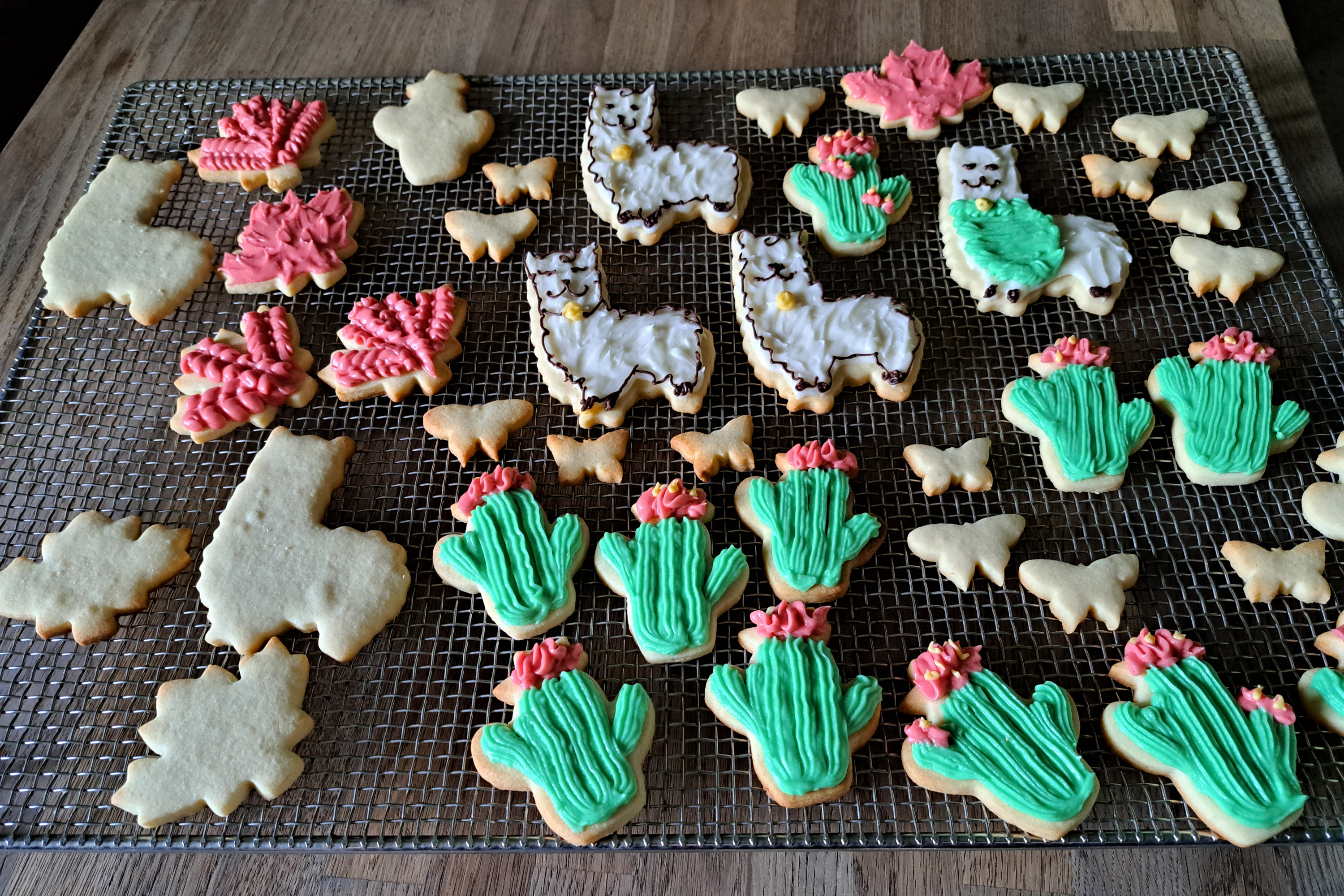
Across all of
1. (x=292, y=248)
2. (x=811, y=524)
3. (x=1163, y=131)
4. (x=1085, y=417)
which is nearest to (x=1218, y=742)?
(x=1085, y=417)

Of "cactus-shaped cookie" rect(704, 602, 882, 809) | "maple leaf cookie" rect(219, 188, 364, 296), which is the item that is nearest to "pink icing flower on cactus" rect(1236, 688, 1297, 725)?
"cactus-shaped cookie" rect(704, 602, 882, 809)

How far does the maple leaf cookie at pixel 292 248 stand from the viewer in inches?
76.6

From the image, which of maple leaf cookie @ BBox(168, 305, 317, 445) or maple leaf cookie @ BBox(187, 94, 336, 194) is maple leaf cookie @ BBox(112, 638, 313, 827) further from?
maple leaf cookie @ BBox(187, 94, 336, 194)

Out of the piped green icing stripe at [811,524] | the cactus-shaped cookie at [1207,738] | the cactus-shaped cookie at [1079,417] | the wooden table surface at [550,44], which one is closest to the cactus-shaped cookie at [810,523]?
the piped green icing stripe at [811,524]

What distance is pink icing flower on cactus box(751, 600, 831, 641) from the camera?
153 centimetres

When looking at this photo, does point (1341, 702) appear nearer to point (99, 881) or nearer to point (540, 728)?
point (540, 728)

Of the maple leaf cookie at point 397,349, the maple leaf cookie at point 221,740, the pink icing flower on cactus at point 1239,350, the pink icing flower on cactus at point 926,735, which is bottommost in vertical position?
the maple leaf cookie at point 221,740

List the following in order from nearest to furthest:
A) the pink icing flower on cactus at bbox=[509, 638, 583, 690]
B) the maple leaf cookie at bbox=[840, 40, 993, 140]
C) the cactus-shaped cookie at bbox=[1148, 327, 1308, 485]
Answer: the pink icing flower on cactus at bbox=[509, 638, 583, 690]
the cactus-shaped cookie at bbox=[1148, 327, 1308, 485]
the maple leaf cookie at bbox=[840, 40, 993, 140]

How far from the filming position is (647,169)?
2.04m

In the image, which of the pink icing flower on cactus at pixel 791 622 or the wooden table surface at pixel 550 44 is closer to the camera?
the pink icing flower on cactus at pixel 791 622

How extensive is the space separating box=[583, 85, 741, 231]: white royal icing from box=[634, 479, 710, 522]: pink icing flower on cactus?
0.67 m

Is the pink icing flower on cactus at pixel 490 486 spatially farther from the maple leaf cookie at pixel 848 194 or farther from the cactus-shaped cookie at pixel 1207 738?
the cactus-shaped cookie at pixel 1207 738

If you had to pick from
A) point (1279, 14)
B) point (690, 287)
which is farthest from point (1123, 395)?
point (1279, 14)

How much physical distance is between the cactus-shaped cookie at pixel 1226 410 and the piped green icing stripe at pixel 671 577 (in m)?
0.92
